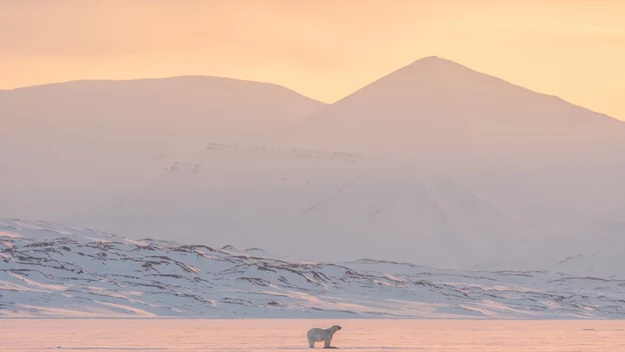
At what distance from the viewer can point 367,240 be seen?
157625mm

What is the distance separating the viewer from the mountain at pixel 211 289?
68.1m

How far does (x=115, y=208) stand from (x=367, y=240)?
4099 centimetres
